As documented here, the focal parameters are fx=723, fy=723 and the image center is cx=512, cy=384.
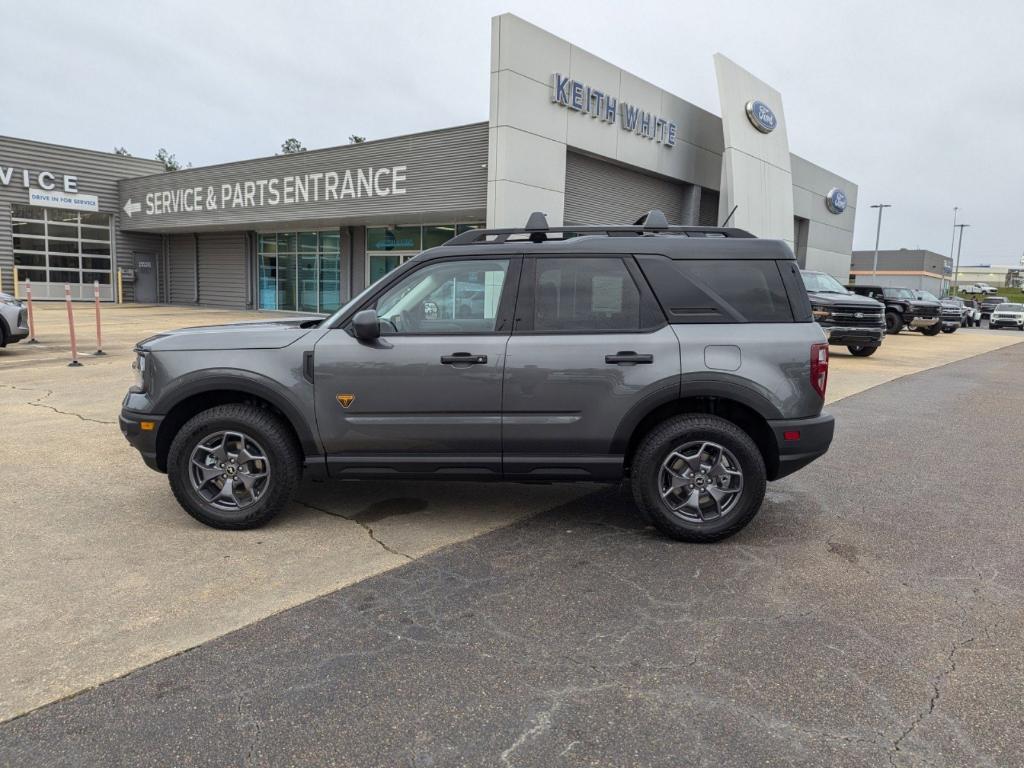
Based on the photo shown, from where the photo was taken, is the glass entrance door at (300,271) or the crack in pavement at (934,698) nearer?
the crack in pavement at (934,698)

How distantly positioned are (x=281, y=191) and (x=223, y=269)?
7.55 metres

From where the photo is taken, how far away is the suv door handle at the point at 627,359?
165 inches

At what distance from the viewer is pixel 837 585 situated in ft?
12.3

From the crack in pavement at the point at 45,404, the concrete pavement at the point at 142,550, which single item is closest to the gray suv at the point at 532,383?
the concrete pavement at the point at 142,550

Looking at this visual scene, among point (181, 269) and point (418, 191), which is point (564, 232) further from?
point (181, 269)

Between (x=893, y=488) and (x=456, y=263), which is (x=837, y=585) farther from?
(x=456, y=263)

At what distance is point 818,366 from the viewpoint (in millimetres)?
4242

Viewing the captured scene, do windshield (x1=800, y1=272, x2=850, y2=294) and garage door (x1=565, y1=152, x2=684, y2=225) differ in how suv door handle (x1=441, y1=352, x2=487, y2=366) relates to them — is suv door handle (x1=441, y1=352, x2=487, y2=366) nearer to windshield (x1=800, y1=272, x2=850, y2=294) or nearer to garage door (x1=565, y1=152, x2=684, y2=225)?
windshield (x1=800, y1=272, x2=850, y2=294)

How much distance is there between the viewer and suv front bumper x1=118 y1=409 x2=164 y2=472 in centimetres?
437

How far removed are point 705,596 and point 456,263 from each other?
2.37 metres

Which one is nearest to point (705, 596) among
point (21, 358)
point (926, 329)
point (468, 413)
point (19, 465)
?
point (468, 413)

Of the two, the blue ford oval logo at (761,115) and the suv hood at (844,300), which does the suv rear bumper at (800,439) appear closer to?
the suv hood at (844,300)

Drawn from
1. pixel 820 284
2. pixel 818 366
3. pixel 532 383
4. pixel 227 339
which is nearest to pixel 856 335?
pixel 820 284

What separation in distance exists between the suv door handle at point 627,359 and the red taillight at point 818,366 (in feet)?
3.11
